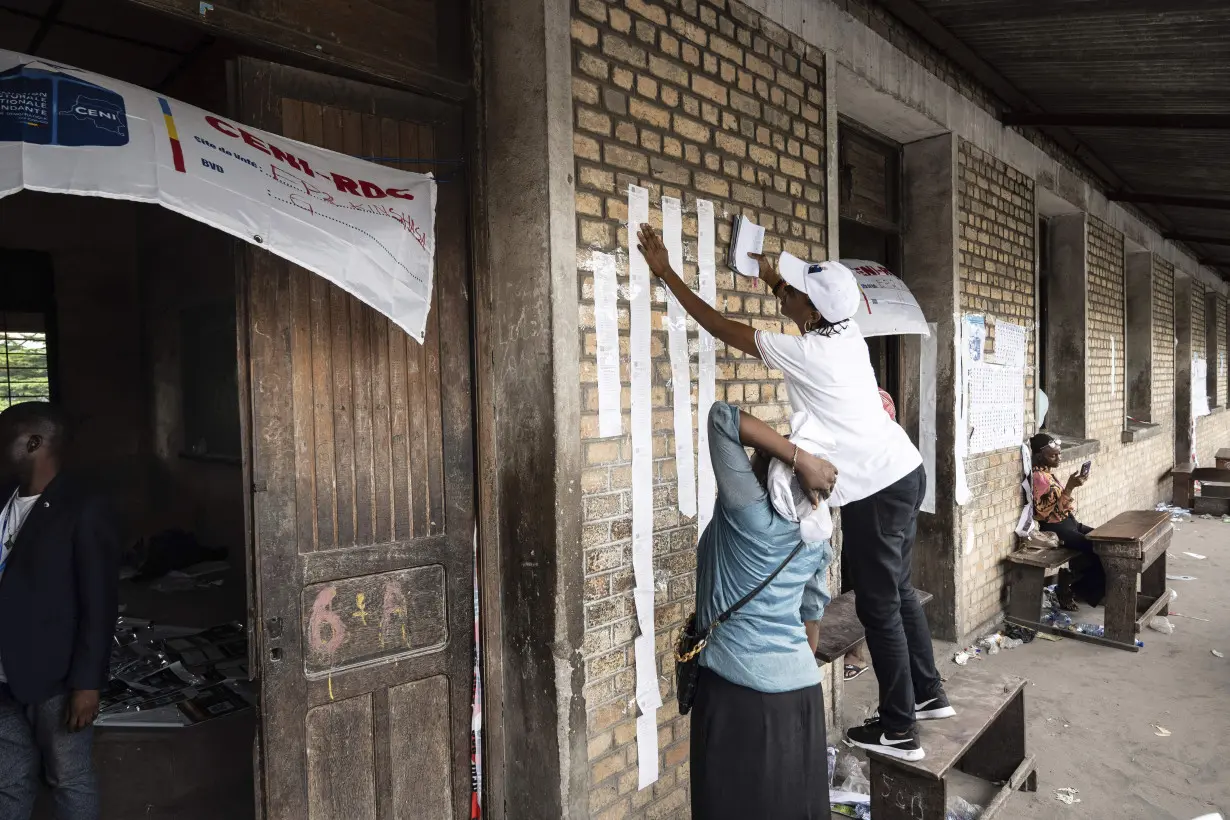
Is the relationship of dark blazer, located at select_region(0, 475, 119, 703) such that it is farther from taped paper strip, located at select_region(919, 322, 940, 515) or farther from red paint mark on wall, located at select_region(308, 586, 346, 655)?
taped paper strip, located at select_region(919, 322, 940, 515)

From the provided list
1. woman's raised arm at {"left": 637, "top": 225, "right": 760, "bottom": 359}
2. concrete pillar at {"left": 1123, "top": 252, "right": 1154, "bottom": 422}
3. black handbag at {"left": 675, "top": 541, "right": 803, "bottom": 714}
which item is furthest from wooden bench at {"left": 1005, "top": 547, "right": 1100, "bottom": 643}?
concrete pillar at {"left": 1123, "top": 252, "right": 1154, "bottom": 422}

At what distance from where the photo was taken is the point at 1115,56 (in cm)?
478

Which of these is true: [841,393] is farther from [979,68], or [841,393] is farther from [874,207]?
[979,68]

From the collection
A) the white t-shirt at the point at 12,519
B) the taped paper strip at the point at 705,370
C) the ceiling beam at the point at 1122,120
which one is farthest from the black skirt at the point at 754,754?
the ceiling beam at the point at 1122,120

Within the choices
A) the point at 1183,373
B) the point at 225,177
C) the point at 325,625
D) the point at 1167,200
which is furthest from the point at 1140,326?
the point at 225,177

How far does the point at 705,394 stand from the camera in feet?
10.1

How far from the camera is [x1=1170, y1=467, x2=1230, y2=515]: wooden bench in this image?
10.5m

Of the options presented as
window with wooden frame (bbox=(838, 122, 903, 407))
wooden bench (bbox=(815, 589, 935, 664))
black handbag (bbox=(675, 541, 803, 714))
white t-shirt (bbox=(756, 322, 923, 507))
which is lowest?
wooden bench (bbox=(815, 589, 935, 664))

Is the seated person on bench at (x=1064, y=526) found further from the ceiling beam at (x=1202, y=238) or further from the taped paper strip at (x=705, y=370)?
the ceiling beam at (x=1202, y=238)

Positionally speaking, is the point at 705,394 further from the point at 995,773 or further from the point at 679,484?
the point at 995,773

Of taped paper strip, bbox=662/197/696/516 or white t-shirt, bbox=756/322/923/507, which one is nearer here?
white t-shirt, bbox=756/322/923/507

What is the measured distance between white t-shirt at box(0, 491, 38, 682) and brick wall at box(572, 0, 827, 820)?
1913 mm

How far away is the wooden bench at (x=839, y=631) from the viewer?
3.17 m

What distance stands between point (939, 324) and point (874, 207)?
37.1 inches
